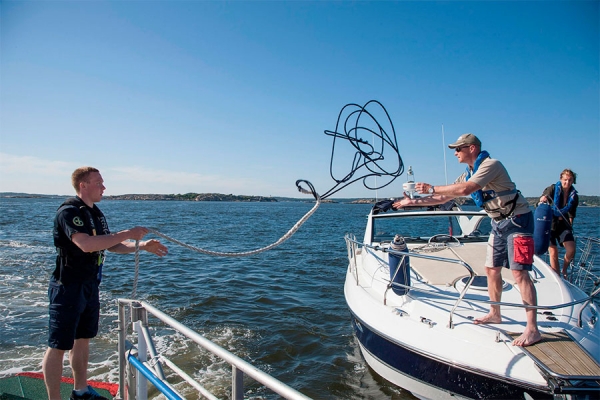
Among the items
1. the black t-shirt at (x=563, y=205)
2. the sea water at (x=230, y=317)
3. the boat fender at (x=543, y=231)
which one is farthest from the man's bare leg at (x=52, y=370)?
the black t-shirt at (x=563, y=205)

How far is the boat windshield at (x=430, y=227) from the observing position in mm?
6980

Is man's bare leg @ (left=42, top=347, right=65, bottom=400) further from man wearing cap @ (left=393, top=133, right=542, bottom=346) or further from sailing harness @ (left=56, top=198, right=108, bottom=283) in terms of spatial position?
man wearing cap @ (left=393, top=133, right=542, bottom=346)

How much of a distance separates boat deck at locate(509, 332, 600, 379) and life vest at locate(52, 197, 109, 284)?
3731 millimetres

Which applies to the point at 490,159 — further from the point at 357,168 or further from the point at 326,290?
the point at 326,290

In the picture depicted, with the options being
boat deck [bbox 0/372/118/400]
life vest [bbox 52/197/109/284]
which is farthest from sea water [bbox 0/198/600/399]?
life vest [bbox 52/197/109/284]

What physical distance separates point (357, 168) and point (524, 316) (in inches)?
91.1

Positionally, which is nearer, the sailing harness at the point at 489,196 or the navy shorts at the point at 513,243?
the navy shorts at the point at 513,243

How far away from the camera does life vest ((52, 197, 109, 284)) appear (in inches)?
114

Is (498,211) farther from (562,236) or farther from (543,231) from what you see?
(562,236)

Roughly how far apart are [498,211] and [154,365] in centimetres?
340

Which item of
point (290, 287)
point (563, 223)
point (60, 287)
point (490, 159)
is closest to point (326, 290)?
point (290, 287)

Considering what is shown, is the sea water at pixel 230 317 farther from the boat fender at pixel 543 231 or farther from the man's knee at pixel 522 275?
the boat fender at pixel 543 231

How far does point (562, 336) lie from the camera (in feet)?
11.1

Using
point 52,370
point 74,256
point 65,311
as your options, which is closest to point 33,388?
point 52,370
